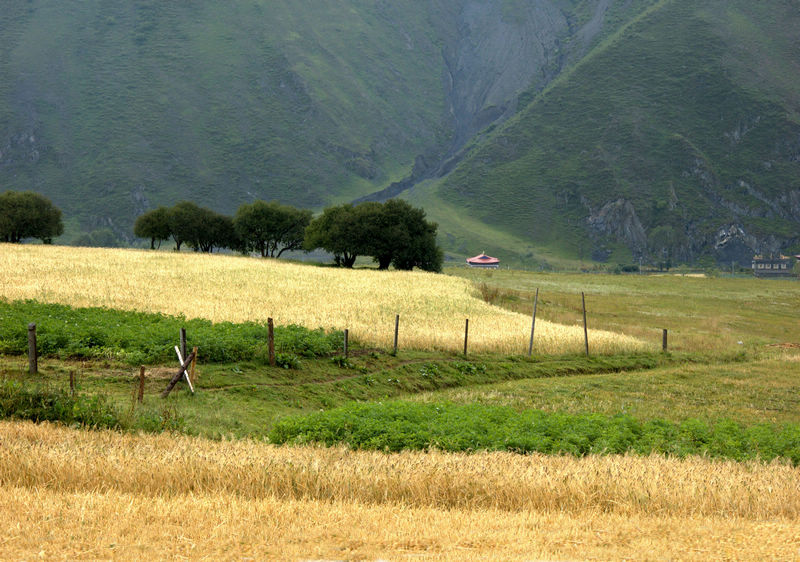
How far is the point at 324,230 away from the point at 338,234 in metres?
4.85

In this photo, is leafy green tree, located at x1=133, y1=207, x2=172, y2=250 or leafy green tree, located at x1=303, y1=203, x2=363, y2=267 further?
leafy green tree, located at x1=133, y1=207, x2=172, y2=250

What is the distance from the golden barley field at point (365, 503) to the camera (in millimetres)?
9891

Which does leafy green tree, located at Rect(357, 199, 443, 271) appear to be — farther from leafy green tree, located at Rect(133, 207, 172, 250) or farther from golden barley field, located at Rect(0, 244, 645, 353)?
leafy green tree, located at Rect(133, 207, 172, 250)

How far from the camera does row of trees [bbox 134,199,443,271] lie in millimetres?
112000

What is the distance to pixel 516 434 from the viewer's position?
17.6 metres

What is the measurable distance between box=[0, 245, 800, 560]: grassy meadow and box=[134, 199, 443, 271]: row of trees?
71.8 m

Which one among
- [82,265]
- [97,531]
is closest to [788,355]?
[97,531]

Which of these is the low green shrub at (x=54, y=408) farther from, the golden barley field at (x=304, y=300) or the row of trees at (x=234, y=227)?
the row of trees at (x=234, y=227)

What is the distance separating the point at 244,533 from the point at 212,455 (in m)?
3.57

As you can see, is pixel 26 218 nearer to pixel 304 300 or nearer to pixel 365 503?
pixel 304 300

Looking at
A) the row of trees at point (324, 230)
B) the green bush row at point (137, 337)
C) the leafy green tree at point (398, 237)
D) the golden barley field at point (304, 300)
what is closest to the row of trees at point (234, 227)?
the row of trees at point (324, 230)

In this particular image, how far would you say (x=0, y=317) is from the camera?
29.8 metres

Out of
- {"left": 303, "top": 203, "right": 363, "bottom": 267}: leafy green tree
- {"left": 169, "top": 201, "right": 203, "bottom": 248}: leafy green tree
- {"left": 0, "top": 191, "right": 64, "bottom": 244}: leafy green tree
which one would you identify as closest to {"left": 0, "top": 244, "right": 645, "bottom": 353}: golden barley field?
{"left": 303, "top": 203, "right": 363, "bottom": 267}: leafy green tree

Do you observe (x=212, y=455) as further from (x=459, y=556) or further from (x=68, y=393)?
(x=68, y=393)
